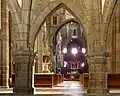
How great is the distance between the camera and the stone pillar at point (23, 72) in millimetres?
9422

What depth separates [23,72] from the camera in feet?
31.2

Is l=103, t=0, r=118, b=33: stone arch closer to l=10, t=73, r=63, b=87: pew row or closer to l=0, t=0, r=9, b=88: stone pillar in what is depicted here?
l=10, t=73, r=63, b=87: pew row

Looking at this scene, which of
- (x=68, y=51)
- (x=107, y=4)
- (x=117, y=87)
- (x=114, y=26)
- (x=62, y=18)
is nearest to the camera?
(x=107, y=4)

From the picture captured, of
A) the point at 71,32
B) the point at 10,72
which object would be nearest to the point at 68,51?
the point at 71,32

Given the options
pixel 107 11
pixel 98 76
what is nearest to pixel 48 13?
pixel 107 11

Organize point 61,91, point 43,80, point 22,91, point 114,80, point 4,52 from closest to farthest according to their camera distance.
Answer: point 22,91, point 61,91, point 114,80, point 4,52, point 43,80

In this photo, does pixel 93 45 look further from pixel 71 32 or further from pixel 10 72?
pixel 71 32

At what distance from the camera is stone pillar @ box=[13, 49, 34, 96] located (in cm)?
942

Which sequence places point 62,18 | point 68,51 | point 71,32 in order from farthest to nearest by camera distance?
Answer: point 68,51
point 71,32
point 62,18

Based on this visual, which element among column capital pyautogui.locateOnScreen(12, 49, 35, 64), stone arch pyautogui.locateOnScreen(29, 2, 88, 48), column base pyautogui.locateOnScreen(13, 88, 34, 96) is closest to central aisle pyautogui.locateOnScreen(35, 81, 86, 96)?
column base pyautogui.locateOnScreen(13, 88, 34, 96)

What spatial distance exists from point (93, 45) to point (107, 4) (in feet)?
4.09

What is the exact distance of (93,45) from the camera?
9.43m

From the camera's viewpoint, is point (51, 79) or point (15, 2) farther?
point (51, 79)

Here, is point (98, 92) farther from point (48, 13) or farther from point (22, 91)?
point (48, 13)
